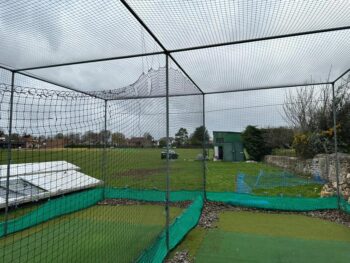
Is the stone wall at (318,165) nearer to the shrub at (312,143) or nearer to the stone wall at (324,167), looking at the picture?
the stone wall at (324,167)

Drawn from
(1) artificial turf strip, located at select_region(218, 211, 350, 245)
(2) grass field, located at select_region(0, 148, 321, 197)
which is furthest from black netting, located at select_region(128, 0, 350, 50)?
(1) artificial turf strip, located at select_region(218, 211, 350, 245)

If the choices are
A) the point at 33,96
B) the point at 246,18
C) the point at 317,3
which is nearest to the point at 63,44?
the point at 33,96

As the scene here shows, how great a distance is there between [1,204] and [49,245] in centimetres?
130

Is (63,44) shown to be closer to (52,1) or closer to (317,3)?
(52,1)

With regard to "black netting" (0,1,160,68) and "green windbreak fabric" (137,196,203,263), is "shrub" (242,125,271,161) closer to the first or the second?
"green windbreak fabric" (137,196,203,263)

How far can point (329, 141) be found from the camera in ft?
23.6

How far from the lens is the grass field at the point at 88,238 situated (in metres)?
2.93

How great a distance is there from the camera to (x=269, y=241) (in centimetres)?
334

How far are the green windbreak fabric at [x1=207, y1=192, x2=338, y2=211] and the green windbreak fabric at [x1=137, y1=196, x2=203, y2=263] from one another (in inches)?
40.9

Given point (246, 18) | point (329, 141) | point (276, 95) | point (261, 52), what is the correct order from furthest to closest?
point (329, 141) < point (276, 95) < point (261, 52) < point (246, 18)

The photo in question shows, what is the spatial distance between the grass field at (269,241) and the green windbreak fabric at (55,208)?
2.23 m

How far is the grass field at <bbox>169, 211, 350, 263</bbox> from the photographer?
2887 mm

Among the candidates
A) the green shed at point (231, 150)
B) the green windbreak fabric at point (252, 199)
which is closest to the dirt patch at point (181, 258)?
the green windbreak fabric at point (252, 199)

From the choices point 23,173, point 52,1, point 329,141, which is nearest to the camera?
point 52,1
